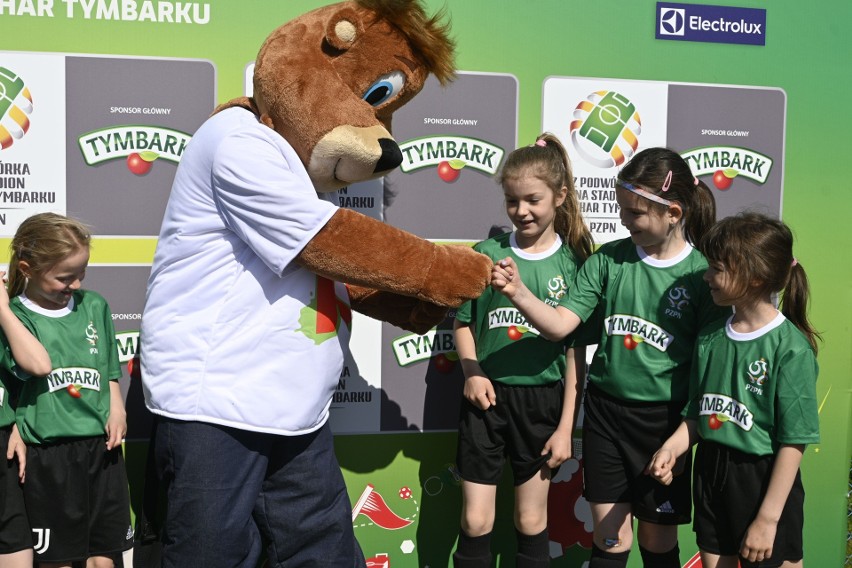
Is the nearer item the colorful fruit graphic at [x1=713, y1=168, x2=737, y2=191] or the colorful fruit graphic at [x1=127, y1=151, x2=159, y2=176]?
the colorful fruit graphic at [x1=127, y1=151, x2=159, y2=176]

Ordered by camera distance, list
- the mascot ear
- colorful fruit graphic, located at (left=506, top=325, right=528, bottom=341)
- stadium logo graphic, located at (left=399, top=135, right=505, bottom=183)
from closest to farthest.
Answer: the mascot ear, colorful fruit graphic, located at (left=506, top=325, right=528, bottom=341), stadium logo graphic, located at (left=399, top=135, right=505, bottom=183)

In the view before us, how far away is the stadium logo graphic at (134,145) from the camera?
2.87 m

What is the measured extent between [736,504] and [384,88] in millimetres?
1510

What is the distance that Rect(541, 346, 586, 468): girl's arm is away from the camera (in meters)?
2.89

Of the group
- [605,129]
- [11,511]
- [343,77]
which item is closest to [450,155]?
[605,129]

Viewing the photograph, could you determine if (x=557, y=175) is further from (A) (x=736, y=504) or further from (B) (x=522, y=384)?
(A) (x=736, y=504)

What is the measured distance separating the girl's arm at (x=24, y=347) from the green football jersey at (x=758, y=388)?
6.32 feet

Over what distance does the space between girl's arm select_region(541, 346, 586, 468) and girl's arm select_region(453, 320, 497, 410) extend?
234mm

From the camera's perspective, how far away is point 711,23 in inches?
130

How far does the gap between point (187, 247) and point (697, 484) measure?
1.62m

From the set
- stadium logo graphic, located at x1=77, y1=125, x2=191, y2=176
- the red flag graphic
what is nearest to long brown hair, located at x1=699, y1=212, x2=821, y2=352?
the red flag graphic

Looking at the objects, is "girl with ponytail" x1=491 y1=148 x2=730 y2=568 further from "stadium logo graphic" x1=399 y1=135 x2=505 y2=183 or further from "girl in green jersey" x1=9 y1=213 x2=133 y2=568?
"girl in green jersey" x1=9 y1=213 x2=133 y2=568

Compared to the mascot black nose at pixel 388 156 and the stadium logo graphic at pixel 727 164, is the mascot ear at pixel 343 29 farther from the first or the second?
the stadium logo graphic at pixel 727 164

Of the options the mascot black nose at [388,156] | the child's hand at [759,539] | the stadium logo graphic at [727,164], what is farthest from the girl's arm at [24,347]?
the stadium logo graphic at [727,164]
